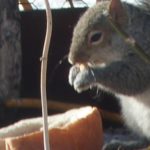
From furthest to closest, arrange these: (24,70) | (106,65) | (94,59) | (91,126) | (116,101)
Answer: (24,70)
(116,101)
(106,65)
(94,59)
(91,126)

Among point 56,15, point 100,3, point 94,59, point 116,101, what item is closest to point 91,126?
point 94,59

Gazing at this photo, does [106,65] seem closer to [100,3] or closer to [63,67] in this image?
[100,3]

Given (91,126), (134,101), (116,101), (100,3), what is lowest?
(116,101)

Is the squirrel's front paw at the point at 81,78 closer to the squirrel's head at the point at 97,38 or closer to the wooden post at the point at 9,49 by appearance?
the squirrel's head at the point at 97,38

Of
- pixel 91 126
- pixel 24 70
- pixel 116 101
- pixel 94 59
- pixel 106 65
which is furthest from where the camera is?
pixel 24 70

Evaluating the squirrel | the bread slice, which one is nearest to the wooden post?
the squirrel

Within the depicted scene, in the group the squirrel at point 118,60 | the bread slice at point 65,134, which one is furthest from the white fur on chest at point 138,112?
the bread slice at point 65,134

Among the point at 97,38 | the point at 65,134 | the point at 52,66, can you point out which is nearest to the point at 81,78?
the point at 97,38
